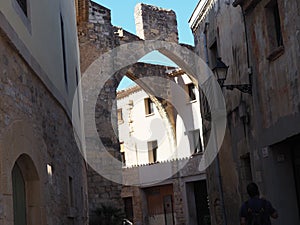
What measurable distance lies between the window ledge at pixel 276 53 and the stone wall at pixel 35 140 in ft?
11.6

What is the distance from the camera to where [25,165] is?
728 centimetres

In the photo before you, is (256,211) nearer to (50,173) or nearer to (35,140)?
(35,140)

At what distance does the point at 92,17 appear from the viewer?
2098 centimetres

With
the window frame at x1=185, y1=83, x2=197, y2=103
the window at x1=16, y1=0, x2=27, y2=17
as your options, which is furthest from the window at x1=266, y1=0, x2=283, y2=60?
the window frame at x1=185, y1=83, x2=197, y2=103

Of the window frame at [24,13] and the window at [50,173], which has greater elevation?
the window frame at [24,13]

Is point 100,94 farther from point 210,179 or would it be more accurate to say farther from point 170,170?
point 170,170

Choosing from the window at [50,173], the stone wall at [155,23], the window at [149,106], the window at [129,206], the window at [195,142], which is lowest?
the window at [129,206]

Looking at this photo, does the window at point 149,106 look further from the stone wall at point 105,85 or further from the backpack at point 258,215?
the backpack at point 258,215

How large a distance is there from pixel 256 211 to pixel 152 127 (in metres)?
25.4

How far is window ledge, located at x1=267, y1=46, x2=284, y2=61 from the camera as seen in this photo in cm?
851

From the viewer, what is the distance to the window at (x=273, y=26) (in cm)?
896

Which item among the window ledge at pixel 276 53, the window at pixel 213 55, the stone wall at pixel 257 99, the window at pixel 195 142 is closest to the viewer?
the stone wall at pixel 257 99

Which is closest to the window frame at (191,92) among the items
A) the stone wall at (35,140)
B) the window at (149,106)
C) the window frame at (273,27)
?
the window at (149,106)

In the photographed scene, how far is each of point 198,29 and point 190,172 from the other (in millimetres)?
13998
